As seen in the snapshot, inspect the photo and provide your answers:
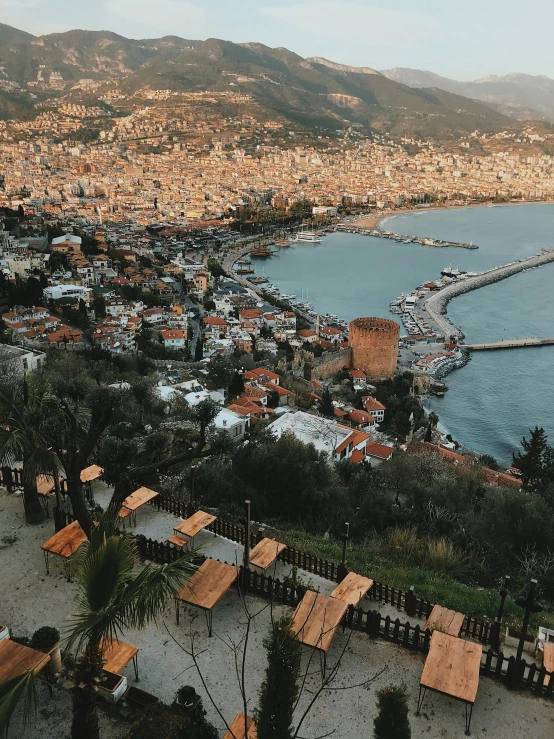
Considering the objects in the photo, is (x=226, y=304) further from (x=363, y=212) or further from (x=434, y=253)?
(x=363, y=212)

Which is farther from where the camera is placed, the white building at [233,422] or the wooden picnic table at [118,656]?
the white building at [233,422]

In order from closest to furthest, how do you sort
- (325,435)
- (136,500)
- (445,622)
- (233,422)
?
(445,622), (136,500), (325,435), (233,422)

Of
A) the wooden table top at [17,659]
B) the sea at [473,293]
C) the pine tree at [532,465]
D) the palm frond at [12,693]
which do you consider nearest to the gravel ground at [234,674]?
the wooden table top at [17,659]

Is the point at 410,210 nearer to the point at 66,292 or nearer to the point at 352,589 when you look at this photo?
the point at 66,292

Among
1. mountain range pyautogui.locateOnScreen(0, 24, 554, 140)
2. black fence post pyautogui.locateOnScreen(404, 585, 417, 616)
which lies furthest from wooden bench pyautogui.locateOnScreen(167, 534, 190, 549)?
mountain range pyautogui.locateOnScreen(0, 24, 554, 140)

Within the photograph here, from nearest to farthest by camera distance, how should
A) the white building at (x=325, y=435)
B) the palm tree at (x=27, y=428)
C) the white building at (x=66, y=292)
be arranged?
the palm tree at (x=27, y=428), the white building at (x=325, y=435), the white building at (x=66, y=292)

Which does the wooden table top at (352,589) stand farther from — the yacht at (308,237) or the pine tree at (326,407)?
the yacht at (308,237)

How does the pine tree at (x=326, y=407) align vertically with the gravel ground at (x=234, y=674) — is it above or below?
below

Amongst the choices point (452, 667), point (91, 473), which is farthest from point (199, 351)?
point (452, 667)
